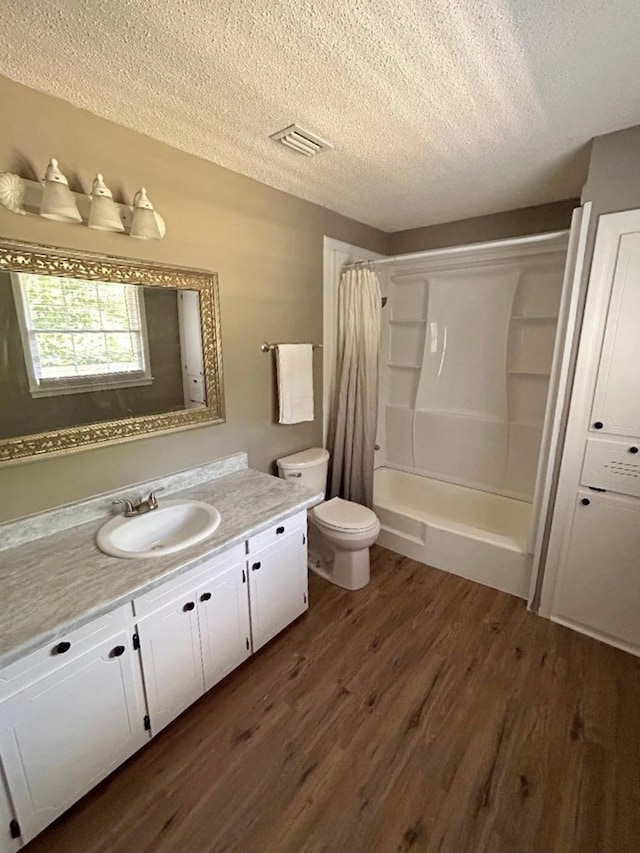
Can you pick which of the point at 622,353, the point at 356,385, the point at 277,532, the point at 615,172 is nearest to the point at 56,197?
the point at 277,532

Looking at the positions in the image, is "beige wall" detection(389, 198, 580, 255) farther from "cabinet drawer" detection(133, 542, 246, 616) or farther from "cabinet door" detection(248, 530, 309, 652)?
"cabinet drawer" detection(133, 542, 246, 616)

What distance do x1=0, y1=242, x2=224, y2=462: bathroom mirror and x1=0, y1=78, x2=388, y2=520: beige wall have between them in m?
0.07

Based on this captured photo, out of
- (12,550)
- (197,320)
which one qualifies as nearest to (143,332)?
(197,320)

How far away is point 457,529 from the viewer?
2424 millimetres

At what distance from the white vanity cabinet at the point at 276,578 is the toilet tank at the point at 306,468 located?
49 centimetres

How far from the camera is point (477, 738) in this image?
4.79ft

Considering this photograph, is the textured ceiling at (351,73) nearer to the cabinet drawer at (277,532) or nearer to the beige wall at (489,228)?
the beige wall at (489,228)

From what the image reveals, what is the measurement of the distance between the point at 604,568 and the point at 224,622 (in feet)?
6.00

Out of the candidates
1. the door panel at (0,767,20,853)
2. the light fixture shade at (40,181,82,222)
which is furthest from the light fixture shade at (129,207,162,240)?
the door panel at (0,767,20,853)

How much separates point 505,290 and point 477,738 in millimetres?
2640

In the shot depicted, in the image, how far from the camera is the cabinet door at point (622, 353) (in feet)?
5.27

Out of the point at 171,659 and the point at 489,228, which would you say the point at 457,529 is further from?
the point at 489,228

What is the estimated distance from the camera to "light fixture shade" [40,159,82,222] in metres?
1.27

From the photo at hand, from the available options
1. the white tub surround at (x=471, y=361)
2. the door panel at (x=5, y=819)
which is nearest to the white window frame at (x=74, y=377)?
the door panel at (x=5, y=819)
